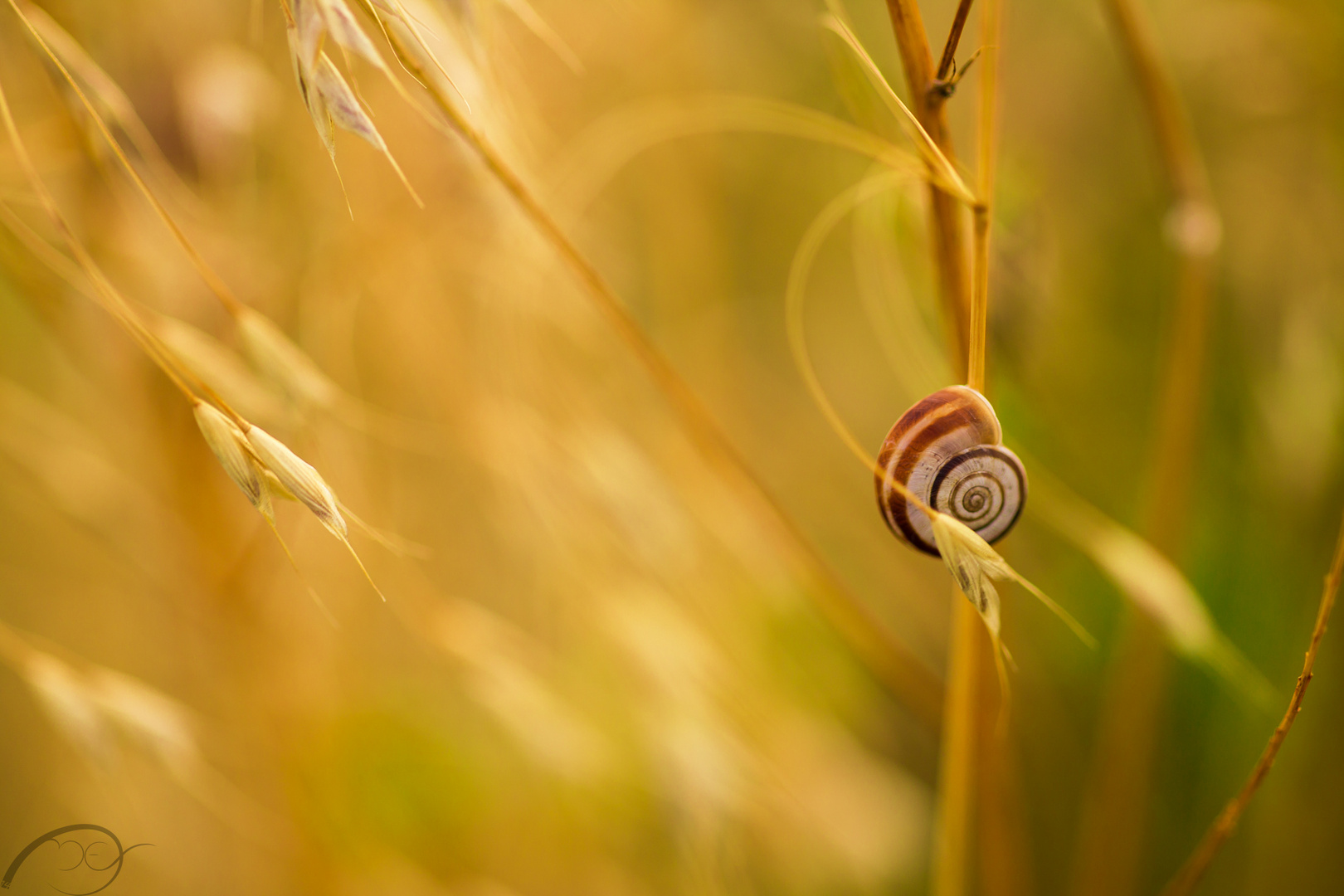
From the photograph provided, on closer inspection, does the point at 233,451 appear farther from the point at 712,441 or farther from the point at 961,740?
the point at 961,740

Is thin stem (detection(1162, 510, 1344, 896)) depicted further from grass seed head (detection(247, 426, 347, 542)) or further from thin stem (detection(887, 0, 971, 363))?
grass seed head (detection(247, 426, 347, 542))

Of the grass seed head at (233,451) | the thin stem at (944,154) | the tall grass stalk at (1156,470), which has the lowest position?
the tall grass stalk at (1156,470)

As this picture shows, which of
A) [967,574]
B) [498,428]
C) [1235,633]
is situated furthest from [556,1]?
[1235,633]

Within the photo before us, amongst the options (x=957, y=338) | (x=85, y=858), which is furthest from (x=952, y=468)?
(x=85, y=858)

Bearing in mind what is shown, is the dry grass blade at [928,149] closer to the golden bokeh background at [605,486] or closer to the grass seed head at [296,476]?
the golden bokeh background at [605,486]

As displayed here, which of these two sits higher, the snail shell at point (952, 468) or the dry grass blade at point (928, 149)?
the dry grass blade at point (928, 149)

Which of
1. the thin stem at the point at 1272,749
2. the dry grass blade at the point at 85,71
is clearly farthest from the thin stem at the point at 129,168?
the thin stem at the point at 1272,749
